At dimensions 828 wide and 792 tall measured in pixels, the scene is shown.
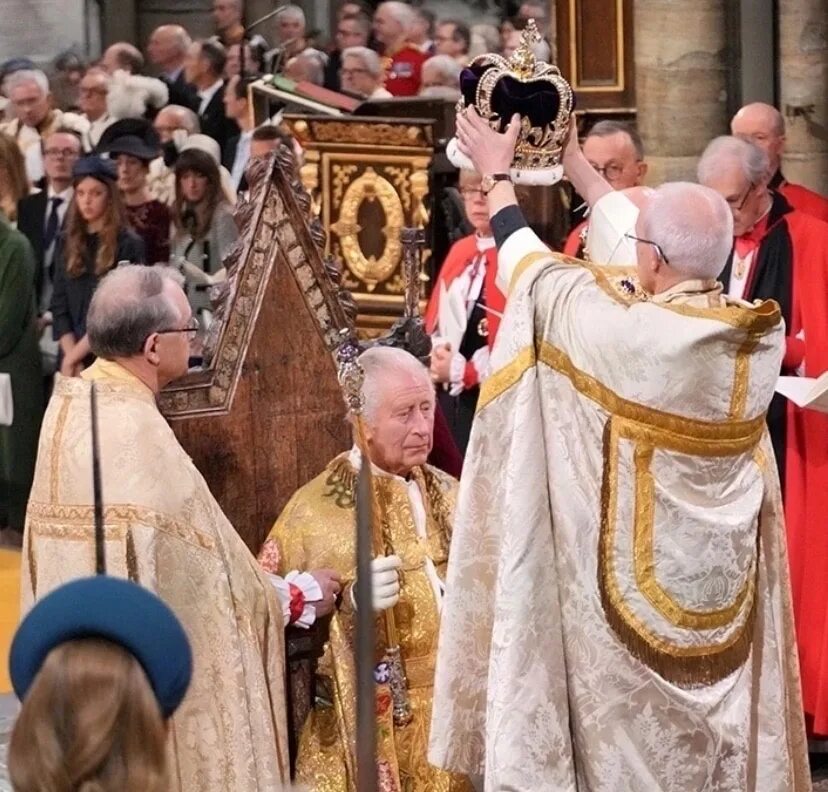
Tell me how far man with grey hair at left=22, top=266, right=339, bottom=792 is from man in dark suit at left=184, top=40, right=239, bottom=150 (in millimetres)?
6639

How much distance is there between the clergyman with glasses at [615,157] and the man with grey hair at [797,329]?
769 millimetres

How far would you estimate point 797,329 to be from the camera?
21.4 ft

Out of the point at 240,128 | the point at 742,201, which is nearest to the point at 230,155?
the point at 240,128

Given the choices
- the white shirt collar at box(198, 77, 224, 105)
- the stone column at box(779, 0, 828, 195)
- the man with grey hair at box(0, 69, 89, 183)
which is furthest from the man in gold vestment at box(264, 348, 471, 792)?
the white shirt collar at box(198, 77, 224, 105)

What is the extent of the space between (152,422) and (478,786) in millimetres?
1326

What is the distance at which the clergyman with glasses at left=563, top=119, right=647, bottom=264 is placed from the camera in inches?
288

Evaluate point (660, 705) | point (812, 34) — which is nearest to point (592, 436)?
point (660, 705)

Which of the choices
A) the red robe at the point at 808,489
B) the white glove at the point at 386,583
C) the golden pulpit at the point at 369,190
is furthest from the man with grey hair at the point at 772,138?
the white glove at the point at 386,583

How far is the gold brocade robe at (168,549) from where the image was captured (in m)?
4.39

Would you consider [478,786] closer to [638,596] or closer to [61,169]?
[638,596]

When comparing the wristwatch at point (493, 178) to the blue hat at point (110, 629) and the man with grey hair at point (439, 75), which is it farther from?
the man with grey hair at point (439, 75)

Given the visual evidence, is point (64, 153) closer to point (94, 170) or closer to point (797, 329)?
point (94, 170)

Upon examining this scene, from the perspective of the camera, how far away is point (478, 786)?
514cm

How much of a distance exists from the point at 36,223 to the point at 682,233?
20.5ft
